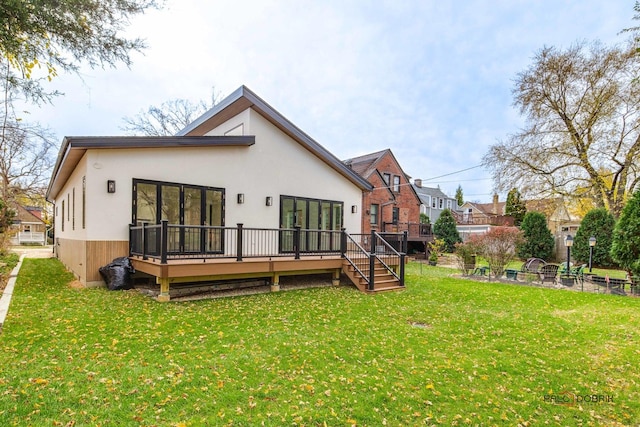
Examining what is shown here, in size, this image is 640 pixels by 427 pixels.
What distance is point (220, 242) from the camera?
32.1 ft

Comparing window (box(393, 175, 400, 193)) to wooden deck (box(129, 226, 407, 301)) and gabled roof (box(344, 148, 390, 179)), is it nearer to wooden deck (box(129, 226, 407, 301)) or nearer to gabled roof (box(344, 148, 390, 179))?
gabled roof (box(344, 148, 390, 179))

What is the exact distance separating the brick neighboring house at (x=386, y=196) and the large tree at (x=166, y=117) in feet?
39.4

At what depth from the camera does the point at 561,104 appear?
747 inches

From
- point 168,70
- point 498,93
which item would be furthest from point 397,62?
Result: point 168,70

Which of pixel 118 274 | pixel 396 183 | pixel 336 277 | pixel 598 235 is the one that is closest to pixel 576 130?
pixel 598 235

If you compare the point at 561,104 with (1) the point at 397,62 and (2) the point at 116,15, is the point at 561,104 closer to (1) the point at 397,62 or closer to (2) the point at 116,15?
(1) the point at 397,62

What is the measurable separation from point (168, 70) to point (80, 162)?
27.6 ft

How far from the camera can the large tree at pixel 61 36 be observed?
198 inches

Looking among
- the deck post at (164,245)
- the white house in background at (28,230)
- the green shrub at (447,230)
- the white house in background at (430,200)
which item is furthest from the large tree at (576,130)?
the white house in background at (28,230)

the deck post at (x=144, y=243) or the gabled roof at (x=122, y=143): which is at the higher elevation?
the gabled roof at (x=122, y=143)

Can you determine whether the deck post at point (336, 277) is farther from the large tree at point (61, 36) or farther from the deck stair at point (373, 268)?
the large tree at point (61, 36)

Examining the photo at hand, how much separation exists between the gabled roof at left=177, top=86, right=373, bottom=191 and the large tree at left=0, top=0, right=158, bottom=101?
4.15 meters

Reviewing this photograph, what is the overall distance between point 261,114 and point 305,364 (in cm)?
837

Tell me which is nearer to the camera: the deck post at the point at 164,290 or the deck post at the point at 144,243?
the deck post at the point at 164,290
